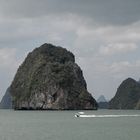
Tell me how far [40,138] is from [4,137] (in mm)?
6369

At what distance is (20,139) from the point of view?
69.6 meters

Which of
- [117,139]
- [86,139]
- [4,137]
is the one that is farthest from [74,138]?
[4,137]

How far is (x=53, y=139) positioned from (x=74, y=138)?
11.6 feet

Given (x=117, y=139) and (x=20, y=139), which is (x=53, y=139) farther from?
(x=117, y=139)

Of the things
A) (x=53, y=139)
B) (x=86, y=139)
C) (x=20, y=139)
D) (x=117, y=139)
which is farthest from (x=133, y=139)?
(x=20, y=139)

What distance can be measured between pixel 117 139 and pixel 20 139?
14.2m

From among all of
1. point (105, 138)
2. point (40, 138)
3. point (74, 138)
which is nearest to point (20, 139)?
point (40, 138)

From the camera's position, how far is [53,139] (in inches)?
2709

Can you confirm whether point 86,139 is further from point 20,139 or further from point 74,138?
point 20,139

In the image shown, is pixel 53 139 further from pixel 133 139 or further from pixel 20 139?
pixel 133 139

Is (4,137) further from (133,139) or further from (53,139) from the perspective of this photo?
(133,139)

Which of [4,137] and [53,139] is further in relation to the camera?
[4,137]

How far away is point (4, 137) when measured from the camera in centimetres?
7338

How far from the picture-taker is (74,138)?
70562mm
